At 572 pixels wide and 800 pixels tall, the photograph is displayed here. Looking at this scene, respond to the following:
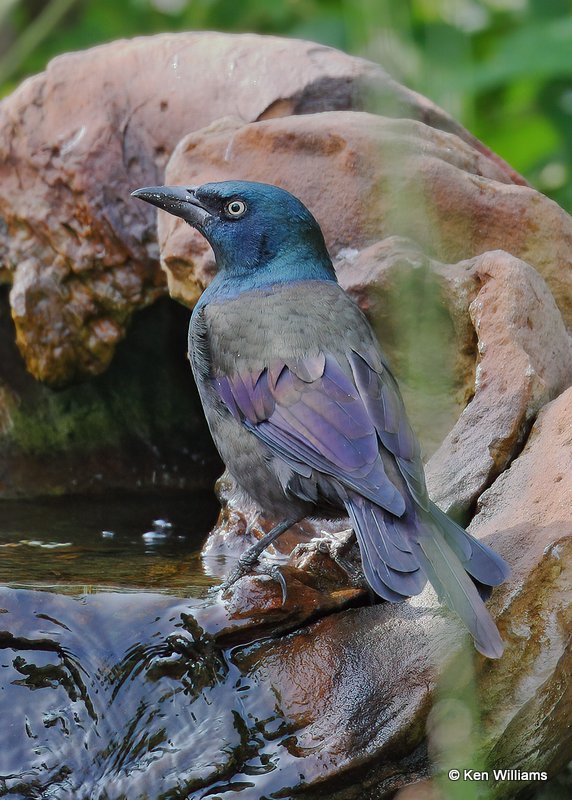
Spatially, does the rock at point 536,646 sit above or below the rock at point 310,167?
below

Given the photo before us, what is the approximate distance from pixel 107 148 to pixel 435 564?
2.95 meters

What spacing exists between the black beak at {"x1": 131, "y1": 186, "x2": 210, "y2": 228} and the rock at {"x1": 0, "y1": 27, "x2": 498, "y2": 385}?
82cm

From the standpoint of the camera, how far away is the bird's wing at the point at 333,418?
3.15 metres

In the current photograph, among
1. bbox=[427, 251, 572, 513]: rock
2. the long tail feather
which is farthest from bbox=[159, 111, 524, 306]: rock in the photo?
the long tail feather

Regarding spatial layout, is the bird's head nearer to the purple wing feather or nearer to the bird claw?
the purple wing feather

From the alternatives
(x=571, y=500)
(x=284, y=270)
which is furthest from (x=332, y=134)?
(x=571, y=500)

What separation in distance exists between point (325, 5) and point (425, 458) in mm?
4299

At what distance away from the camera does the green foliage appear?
14.4ft

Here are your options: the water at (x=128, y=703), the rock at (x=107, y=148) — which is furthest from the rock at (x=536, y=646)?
the rock at (x=107, y=148)

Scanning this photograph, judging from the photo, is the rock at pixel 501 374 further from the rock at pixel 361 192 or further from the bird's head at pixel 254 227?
the bird's head at pixel 254 227

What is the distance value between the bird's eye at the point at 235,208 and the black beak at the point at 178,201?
89mm

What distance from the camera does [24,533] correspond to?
4.72m

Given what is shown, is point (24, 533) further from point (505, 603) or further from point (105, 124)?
point (505, 603)

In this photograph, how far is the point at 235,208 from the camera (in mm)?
4180
